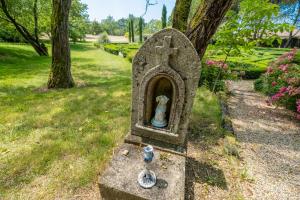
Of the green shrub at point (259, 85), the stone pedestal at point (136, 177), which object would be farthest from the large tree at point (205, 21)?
the green shrub at point (259, 85)

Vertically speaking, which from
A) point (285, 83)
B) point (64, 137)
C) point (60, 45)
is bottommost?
point (64, 137)

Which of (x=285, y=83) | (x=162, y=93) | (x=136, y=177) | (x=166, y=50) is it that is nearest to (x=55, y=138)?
(x=136, y=177)

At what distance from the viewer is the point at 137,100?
2.81m

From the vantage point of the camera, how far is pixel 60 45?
6.22 m

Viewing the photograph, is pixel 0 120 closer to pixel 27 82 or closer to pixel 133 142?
pixel 133 142

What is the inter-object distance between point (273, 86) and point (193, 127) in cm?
429

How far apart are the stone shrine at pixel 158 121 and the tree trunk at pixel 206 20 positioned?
1.19 metres

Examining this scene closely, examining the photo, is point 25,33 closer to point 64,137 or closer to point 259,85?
point 64,137

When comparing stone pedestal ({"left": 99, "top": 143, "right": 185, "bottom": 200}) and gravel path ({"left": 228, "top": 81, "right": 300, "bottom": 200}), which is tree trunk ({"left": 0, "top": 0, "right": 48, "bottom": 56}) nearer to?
stone pedestal ({"left": 99, "top": 143, "right": 185, "bottom": 200})

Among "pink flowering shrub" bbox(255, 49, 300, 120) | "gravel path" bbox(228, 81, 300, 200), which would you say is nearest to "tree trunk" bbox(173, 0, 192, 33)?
"gravel path" bbox(228, 81, 300, 200)

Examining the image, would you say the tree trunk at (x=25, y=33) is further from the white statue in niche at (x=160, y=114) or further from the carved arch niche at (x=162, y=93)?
the white statue in niche at (x=160, y=114)

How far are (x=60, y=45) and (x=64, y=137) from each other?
13.2ft

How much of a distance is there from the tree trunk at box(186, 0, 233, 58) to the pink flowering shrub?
11.1 feet

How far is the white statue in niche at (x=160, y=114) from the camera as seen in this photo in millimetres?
2766
